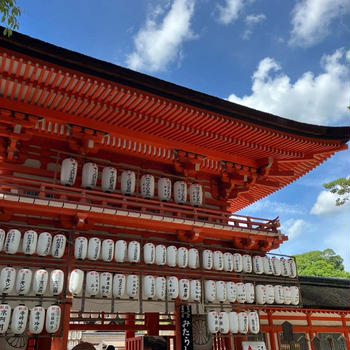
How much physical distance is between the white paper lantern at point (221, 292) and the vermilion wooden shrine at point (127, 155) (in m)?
0.39

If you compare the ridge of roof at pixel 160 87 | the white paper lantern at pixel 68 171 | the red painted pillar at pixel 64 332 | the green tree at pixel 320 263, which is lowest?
the red painted pillar at pixel 64 332

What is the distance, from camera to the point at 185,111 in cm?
1162

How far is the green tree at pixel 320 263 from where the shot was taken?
56906 millimetres

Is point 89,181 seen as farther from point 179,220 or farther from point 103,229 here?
point 179,220

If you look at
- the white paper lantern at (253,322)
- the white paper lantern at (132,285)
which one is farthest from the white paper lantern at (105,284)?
the white paper lantern at (253,322)

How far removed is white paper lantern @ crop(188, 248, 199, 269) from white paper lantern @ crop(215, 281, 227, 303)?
3.06 feet

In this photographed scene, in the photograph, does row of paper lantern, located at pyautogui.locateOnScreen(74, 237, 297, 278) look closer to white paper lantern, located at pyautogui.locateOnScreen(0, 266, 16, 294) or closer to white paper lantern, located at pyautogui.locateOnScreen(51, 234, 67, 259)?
white paper lantern, located at pyautogui.locateOnScreen(51, 234, 67, 259)

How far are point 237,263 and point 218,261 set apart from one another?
839 millimetres

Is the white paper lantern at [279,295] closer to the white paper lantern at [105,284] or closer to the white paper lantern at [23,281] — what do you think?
the white paper lantern at [105,284]

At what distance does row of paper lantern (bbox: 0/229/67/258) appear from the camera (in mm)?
9539

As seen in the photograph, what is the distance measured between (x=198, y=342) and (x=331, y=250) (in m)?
58.6

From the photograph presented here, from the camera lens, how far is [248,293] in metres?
12.7

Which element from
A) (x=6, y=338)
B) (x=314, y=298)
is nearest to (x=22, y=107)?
(x=6, y=338)

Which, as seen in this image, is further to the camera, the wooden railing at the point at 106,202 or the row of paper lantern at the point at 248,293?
the row of paper lantern at the point at 248,293
